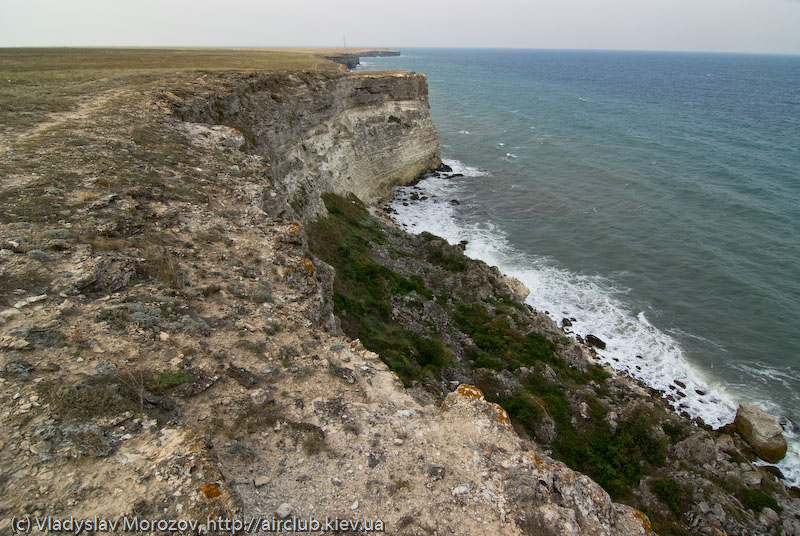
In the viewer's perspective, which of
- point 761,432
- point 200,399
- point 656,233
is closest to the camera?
point 200,399

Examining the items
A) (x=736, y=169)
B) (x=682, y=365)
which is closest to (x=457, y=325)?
(x=682, y=365)

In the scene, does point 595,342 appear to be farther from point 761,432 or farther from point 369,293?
point 369,293

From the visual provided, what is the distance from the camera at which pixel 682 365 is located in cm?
2600

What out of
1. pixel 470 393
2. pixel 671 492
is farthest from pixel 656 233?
pixel 470 393

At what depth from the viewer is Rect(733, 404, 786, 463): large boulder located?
801 inches

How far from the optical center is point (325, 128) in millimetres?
38156

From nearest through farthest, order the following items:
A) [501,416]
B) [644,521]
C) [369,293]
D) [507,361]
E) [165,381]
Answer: [165,381] → [644,521] → [501,416] → [507,361] → [369,293]

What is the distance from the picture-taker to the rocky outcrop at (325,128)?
25828 millimetres

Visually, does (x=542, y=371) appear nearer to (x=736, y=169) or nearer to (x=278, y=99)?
(x=278, y=99)

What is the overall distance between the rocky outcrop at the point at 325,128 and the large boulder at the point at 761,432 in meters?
25.5

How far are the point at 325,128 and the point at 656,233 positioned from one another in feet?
110

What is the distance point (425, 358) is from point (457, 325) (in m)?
4.64

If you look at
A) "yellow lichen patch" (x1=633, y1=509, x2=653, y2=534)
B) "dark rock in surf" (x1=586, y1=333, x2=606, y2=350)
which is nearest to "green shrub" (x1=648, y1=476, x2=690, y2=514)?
"yellow lichen patch" (x1=633, y1=509, x2=653, y2=534)

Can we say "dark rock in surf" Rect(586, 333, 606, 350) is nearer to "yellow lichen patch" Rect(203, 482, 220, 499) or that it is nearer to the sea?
the sea
